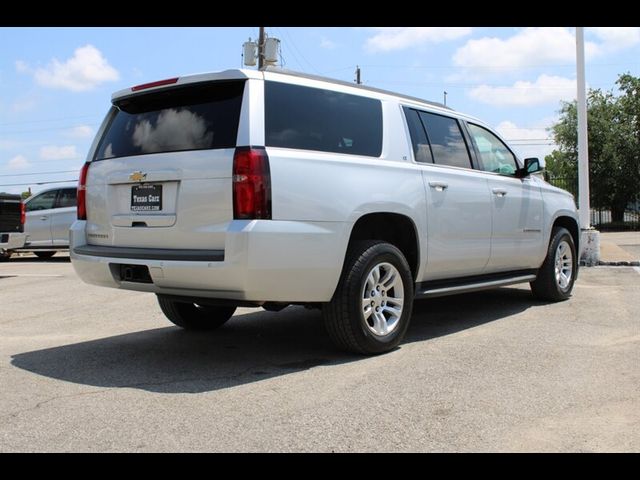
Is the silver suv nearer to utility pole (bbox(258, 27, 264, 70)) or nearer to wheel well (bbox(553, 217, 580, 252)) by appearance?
wheel well (bbox(553, 217, 580, 252))

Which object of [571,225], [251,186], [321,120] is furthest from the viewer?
[571,225]

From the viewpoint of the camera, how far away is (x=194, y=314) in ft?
19.1

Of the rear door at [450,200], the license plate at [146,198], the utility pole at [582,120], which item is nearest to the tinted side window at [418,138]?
the rear door at [450,200]

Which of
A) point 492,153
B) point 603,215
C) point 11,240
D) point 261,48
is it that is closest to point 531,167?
point 492,153

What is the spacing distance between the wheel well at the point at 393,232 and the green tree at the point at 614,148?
2229cm

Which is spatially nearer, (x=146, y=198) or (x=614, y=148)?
(x=146, y=198)

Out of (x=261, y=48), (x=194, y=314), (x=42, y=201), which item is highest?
(x=261, y=48)

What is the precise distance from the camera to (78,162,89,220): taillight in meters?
4.97

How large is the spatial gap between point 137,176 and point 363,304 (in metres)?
1.88

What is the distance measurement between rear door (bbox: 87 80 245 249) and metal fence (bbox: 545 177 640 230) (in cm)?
2342

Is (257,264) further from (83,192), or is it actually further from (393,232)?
(83,192)

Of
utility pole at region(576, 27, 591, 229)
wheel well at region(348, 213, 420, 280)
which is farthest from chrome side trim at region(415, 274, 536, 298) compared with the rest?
utility pole at region(576, 27, 591, 229)

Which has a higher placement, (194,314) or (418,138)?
(418,138)
